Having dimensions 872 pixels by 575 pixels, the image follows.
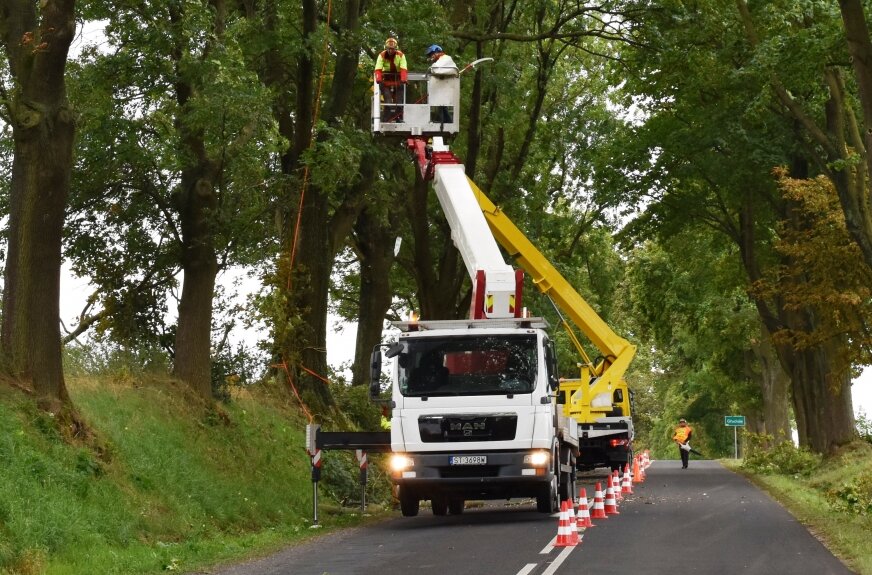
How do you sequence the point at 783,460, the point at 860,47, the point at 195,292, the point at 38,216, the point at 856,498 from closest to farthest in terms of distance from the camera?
the point at 860,47 < the point at 38,216 < the point at 856,498 < the point at 195,292 < the point at 783,460

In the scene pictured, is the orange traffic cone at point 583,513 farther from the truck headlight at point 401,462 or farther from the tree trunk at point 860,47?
the tree trunk at point 860,47

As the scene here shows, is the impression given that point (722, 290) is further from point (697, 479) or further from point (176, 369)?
point (176, 369)

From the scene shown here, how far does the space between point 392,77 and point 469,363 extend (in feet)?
17.6

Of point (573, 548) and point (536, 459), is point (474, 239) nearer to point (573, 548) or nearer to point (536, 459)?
point (536, 459)

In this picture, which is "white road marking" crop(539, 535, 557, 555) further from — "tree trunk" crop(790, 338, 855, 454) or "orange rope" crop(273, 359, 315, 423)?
"tree trunk" crop(790, 338, 855, 454)

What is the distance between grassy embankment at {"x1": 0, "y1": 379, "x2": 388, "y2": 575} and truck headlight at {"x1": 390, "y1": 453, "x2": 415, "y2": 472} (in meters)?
1.65

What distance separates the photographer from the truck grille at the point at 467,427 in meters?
19.2

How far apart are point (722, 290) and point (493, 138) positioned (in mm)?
14084

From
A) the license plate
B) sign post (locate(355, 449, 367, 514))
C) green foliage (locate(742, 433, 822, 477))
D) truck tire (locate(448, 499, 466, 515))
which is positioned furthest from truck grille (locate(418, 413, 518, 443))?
green foliage (locate(742, 433, 822, 477))

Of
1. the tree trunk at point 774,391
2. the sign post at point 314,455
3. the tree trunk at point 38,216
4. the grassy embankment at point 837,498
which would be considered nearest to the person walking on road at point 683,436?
the grassy embankment at point 837,498

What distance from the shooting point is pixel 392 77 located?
72.3 feet

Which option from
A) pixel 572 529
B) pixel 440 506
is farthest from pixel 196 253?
pixel 572 529

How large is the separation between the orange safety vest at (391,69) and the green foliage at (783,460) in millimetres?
18486

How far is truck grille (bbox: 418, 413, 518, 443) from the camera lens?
19234mm
